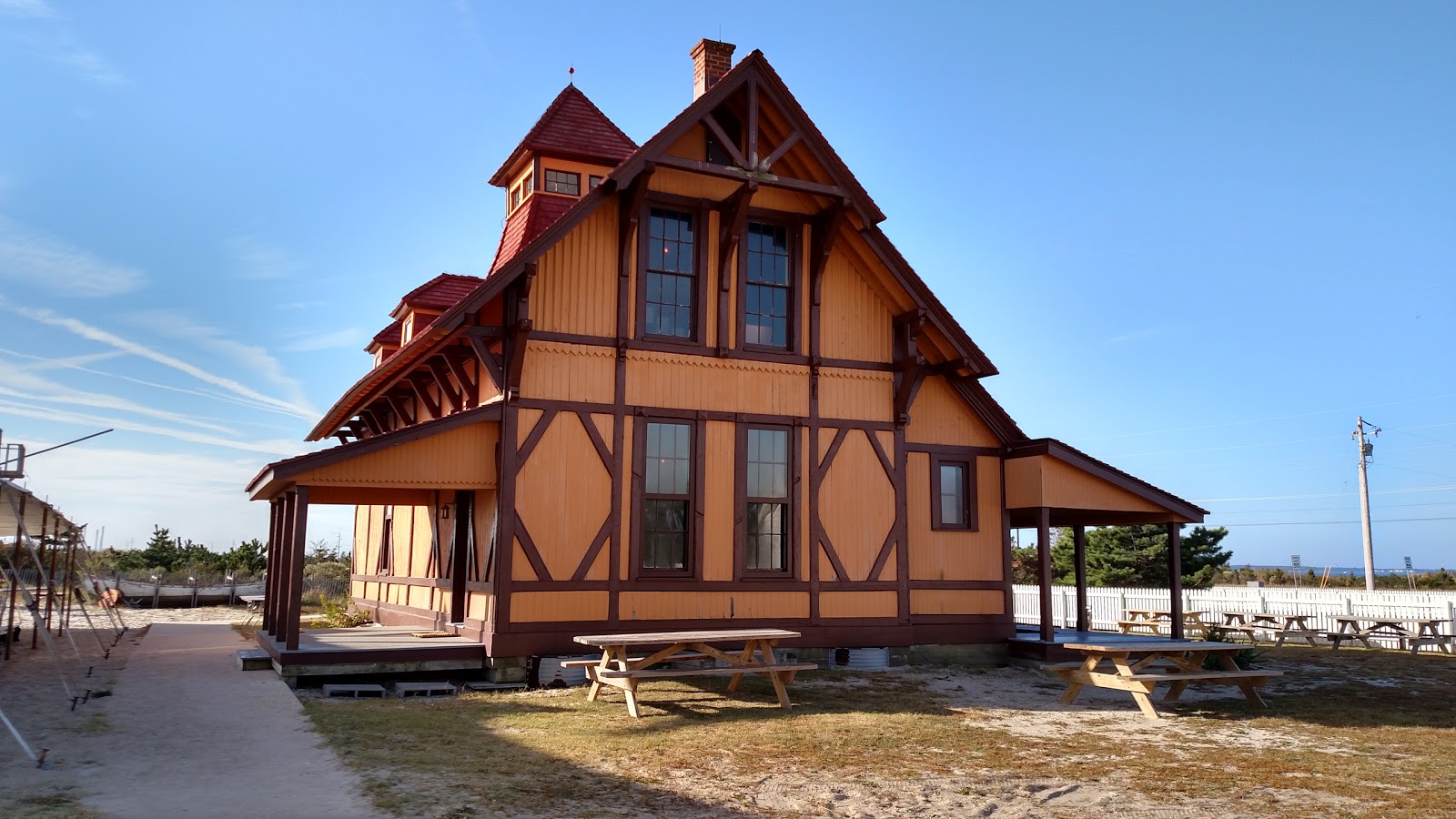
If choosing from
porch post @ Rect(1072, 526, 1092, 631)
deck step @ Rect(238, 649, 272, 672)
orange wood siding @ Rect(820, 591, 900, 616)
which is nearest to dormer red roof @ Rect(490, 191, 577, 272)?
deck step @ Rect(238, 649, 272, 672)

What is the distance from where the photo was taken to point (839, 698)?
12.8 meters

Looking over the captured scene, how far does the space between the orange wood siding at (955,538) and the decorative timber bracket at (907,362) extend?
85 cm

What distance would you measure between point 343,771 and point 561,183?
467 inches

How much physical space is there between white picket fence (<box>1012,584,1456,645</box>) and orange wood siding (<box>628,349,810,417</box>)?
11.9 meters

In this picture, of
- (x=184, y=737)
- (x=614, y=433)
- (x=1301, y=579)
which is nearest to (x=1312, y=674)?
(x=614, y=433)

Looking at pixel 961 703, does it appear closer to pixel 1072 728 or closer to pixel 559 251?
pixel 1072 728

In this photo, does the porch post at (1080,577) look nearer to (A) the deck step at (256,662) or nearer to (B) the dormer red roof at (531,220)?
(B) the dormer red roof at (531,220)

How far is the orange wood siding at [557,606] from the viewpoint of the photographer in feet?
45.6

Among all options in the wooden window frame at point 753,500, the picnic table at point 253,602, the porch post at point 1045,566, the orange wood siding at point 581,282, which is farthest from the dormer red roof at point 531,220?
the picnic table at point 253,602

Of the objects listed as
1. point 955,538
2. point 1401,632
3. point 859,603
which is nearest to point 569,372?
point 859,603

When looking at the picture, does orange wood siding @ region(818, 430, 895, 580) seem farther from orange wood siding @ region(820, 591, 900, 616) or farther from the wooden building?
orange wood siding @ region(820, 591, 900, 616)

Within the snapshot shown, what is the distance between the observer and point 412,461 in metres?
13.7

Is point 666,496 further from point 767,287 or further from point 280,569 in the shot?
point 280,569

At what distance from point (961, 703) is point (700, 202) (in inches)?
305
